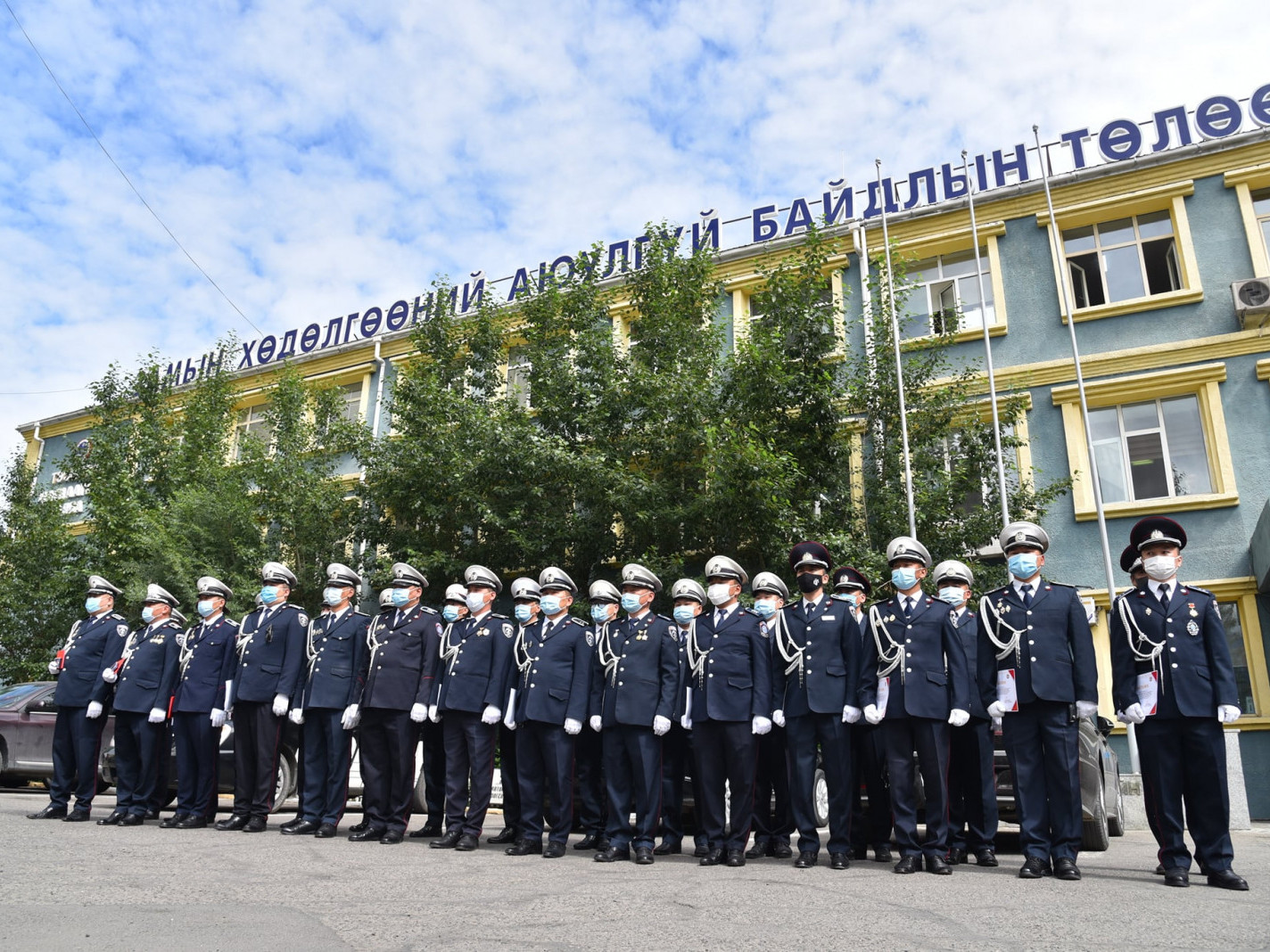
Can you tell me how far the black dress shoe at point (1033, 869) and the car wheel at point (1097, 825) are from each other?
4.30ft

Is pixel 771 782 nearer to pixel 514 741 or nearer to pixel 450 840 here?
pixel 514 741

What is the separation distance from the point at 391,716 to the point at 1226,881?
5.46 metres

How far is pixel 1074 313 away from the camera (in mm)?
16172

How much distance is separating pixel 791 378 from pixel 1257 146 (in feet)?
27.8

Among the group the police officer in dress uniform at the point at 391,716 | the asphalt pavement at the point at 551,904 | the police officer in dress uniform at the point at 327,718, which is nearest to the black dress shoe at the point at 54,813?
the asphalt pavement at the point at 551,904

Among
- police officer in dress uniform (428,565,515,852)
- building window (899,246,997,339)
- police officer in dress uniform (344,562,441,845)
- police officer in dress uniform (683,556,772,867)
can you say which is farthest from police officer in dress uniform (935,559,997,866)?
building window (899,246,997,339)

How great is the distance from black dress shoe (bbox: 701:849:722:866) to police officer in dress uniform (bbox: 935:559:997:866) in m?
1.44

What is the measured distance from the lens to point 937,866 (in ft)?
19.3

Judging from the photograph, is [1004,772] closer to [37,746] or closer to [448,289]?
[37,746]

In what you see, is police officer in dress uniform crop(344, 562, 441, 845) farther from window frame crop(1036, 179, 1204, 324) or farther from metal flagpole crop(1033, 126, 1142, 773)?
window frame crop(1036, 179, 1204, 324)

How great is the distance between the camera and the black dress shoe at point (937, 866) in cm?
583

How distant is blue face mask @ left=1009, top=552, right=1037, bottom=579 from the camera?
630 centimetres

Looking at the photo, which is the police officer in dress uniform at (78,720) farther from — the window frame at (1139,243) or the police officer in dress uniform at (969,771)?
the window frame at (1139,243)

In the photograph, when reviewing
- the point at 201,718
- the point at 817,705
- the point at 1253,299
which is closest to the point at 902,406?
the point at 1253,299
